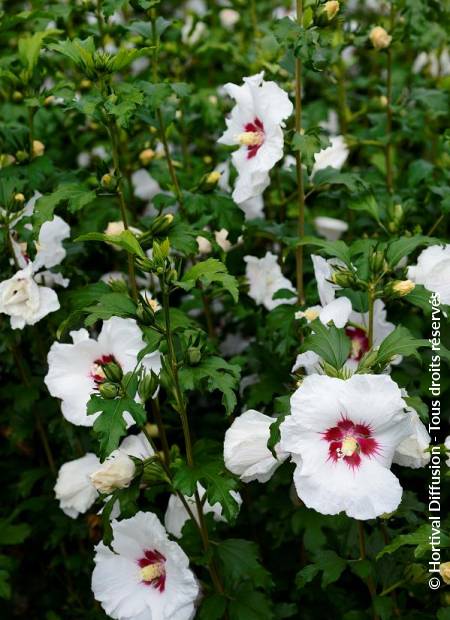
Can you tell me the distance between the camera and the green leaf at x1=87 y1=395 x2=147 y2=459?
1.77 m

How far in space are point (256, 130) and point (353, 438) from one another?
104cm

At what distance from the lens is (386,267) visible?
6.67 ft

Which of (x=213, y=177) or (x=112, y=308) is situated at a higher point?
(x=213, y=177)

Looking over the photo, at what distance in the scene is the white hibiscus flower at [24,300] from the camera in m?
2.25

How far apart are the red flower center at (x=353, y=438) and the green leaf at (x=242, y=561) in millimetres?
525

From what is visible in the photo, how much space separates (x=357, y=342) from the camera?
2377 mm

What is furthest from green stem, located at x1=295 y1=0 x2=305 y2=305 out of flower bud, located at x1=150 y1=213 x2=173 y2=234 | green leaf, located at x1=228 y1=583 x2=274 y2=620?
green leaf, located at x1=228 y1=583 x2=274 y2=620

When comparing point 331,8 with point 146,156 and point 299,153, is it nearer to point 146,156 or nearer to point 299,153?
point 299,153

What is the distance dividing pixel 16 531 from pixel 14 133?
1284mm

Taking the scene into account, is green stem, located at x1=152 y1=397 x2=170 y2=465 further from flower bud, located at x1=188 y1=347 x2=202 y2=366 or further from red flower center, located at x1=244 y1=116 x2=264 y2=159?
red flower center, located at x1=244 y1=116 x2=264 y2=159

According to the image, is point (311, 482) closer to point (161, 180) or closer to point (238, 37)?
point (161, 180)

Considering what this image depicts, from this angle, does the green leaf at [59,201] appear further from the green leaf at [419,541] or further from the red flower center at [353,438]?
the green leaf at [419,541]

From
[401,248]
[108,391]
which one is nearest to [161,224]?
[108,391]

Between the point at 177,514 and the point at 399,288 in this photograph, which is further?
the point at 177,514
